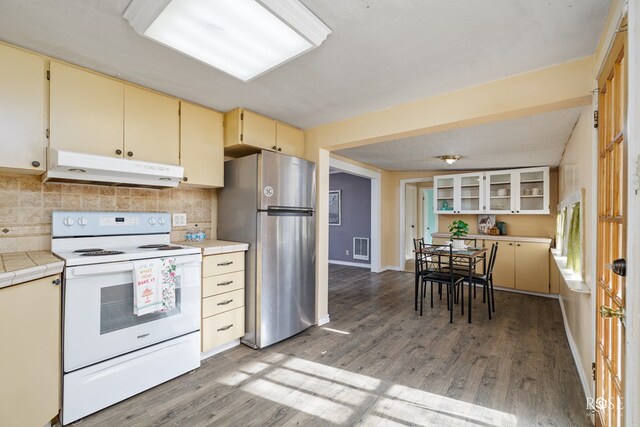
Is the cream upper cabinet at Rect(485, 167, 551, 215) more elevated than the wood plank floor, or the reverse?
the cream upper cabinet at Rect(485, 167, 551, 215)

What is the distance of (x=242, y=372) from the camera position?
7.18 ft

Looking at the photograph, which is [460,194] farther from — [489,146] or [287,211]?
[287,211]

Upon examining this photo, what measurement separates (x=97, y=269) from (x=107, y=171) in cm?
68

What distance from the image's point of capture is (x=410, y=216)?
23.5ft

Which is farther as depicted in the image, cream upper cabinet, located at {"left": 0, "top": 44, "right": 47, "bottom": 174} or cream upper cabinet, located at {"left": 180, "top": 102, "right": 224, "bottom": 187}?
cream upper cabinet, located at {"left": 180, "top": 102, "right": 224, "bottom": 187}

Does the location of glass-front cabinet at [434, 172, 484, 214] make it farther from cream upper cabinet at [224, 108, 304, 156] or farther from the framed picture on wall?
cream upper cabinet at [224, 108, 304, 156]

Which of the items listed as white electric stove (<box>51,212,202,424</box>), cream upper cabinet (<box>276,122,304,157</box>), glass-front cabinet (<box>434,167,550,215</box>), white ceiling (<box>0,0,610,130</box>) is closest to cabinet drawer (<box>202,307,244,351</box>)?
white electric stove (<box>51,212,202,424</box>)

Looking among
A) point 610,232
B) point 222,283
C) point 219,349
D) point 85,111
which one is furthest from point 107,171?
point 610,232

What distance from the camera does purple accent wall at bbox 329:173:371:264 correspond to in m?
6.59

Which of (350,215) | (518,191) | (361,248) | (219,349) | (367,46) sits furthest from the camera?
(350,215)

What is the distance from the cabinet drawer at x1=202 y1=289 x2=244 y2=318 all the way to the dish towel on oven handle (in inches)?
12.7

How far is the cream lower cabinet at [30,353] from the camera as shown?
133 centimetres

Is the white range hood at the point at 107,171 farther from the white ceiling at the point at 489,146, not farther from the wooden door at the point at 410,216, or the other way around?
the wooden door at the point at 410,216

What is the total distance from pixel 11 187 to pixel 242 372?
2.02m
